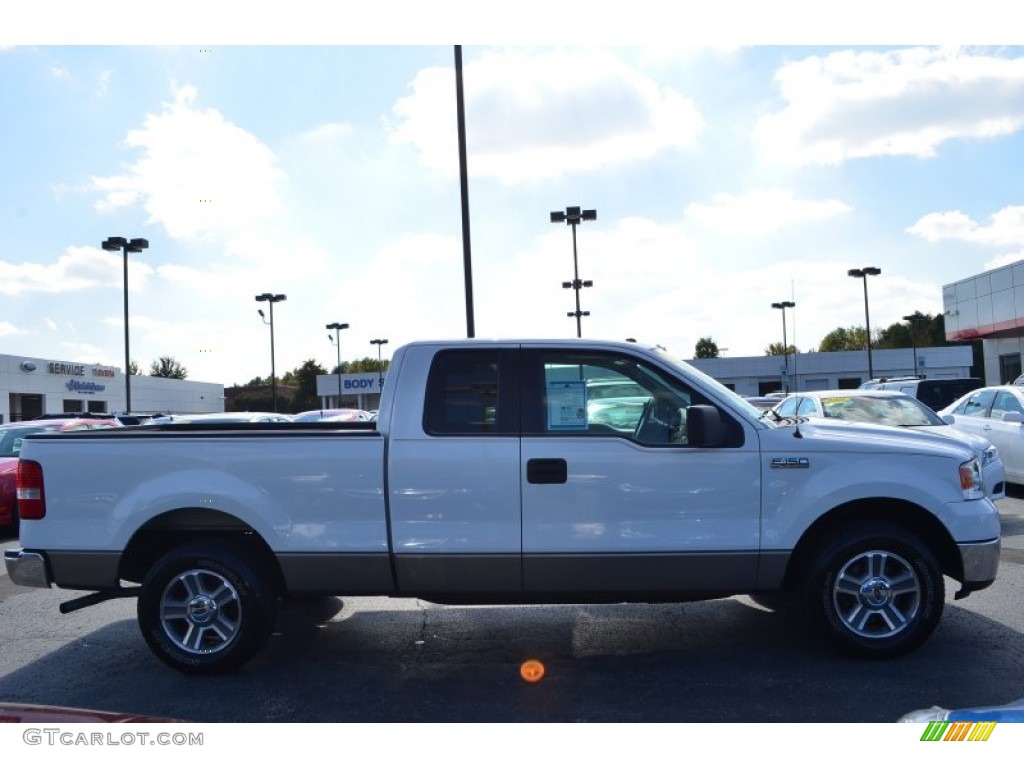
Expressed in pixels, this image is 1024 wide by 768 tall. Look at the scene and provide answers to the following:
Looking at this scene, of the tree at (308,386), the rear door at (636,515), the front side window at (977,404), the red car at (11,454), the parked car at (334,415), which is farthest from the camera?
the tree at (308,386)

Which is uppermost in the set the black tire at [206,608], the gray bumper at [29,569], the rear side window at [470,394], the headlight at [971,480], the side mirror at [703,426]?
the rear side window at [470,394]

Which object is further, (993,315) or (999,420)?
(993,315)

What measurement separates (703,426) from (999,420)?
9.78 m

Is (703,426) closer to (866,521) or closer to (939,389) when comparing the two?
(866,521)

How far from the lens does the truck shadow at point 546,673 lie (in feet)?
16.0

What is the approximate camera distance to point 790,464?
5.51 m

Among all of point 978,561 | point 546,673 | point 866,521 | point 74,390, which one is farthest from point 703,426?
point 74,390

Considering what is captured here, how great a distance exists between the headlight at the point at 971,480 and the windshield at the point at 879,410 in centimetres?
627

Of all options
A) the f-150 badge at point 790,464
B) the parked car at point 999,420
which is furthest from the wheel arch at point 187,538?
the parked car at point 999,420

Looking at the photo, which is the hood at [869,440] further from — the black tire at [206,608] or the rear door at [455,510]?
the black tire at [206,608]

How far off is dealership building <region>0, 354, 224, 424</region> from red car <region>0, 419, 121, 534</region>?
112 feet

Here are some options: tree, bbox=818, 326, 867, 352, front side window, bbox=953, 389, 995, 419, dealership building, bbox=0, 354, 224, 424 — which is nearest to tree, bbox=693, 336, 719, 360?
tree, bbox=818, 326, 867, 352

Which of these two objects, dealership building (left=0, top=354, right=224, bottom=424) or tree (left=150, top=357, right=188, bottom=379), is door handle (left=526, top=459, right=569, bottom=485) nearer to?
dealership building (left=0, top=354, right=224, bottom=424)
